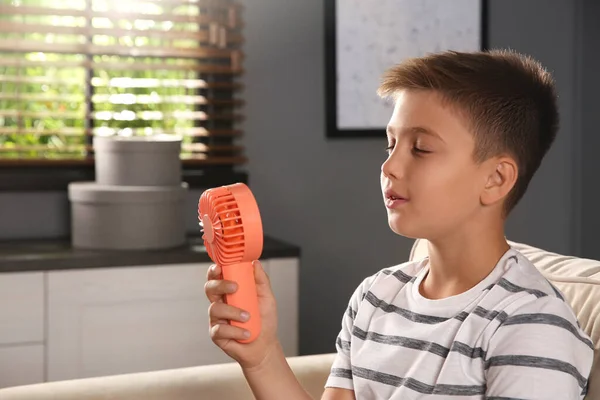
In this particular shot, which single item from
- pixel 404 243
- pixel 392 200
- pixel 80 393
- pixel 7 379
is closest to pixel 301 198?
pixel 404 243

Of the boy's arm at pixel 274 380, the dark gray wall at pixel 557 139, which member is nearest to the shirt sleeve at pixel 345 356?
the boy's arm at pixel 274 380

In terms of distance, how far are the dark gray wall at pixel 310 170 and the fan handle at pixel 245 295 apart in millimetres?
1766

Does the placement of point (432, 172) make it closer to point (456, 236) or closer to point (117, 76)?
point (456, 236)

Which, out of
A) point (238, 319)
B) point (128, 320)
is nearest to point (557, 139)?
point (128, 320)

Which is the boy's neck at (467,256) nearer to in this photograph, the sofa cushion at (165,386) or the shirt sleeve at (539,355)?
the shirt sleeve at (539,355)

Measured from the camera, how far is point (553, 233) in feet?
11.4

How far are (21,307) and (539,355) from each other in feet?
5.26

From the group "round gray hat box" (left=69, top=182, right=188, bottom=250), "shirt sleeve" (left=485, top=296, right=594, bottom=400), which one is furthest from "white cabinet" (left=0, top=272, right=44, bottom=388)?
"shirt sleeve" (left=485, top=296, right=594, bottom=400)

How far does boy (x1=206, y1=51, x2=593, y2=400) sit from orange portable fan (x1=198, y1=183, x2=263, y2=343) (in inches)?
0.9

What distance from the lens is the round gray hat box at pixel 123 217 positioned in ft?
8.19

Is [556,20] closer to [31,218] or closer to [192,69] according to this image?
[192,69]

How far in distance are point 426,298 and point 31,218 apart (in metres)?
1.79

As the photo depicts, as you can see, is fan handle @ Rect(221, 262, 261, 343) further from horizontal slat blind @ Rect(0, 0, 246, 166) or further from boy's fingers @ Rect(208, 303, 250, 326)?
horizontal slat blind @ Rect(0, 0, 246, 166)

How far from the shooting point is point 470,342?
1141 millimetres
